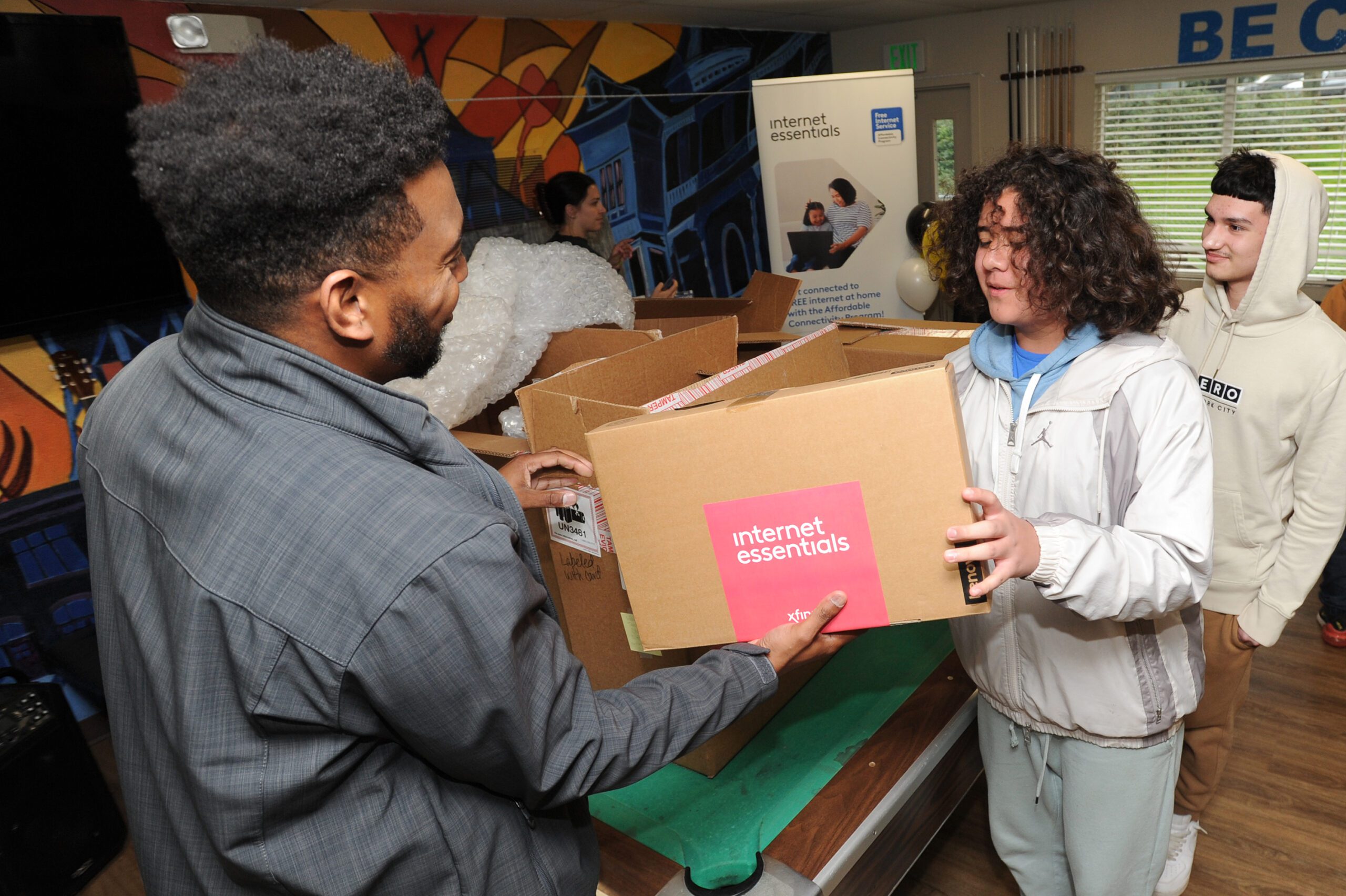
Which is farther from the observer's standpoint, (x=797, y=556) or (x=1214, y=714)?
(x=1214, y=714)

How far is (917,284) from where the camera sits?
4867 millimetres

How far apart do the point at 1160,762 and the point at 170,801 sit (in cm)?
131

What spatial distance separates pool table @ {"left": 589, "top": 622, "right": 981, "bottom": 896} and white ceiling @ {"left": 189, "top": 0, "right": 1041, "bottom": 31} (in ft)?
10.9

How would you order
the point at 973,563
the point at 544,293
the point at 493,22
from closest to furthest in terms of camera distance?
the point at 973,563, the point at 544,293, the point at 493,22

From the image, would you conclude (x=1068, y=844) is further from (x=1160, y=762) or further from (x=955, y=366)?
(x=955, y=366)

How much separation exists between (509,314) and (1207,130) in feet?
16.5

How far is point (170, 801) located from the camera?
802 mm

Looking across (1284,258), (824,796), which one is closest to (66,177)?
(824,796)

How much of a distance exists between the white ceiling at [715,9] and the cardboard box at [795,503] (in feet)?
10.7

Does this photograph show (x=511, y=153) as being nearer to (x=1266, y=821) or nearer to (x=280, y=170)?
(x=280, y=170)

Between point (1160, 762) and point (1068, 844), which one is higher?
point (1160, 762)

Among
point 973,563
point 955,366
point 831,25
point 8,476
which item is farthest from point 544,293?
point 831,25

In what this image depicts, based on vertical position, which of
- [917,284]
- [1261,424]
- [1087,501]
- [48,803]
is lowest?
[48,803]

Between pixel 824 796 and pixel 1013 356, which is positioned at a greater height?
pixel 1013 356
